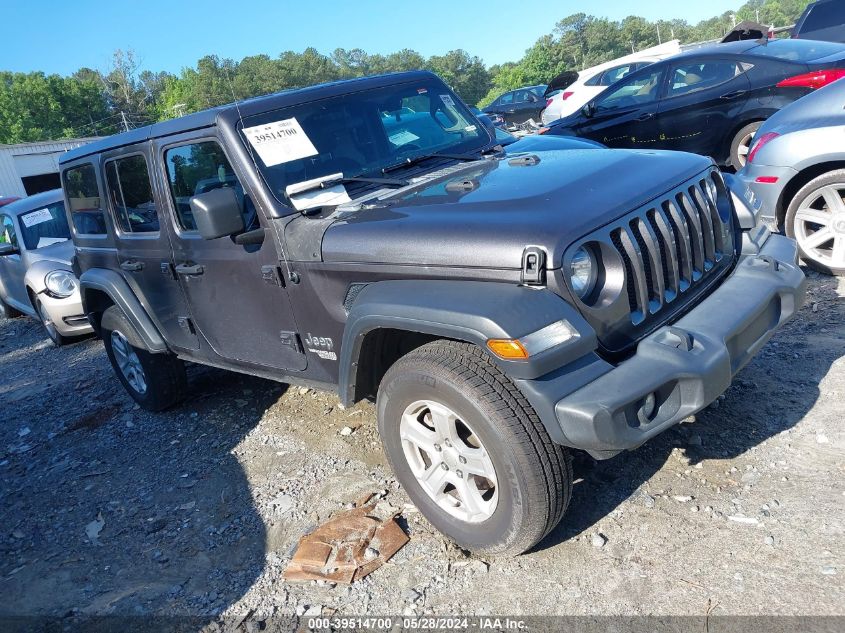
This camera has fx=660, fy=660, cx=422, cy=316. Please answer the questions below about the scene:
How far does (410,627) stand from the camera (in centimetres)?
259

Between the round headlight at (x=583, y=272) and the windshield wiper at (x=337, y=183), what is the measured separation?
118cm

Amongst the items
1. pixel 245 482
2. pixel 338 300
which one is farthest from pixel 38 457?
pixel 338 300

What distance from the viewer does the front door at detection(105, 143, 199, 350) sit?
4.08 m

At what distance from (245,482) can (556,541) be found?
1.95 metres

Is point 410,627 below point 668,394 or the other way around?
below

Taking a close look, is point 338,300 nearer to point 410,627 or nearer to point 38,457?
point 410,627

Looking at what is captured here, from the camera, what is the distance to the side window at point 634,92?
8.45m

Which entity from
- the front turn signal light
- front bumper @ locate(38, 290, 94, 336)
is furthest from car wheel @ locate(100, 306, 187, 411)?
the front turn signal light

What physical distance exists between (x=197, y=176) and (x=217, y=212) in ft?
2.40

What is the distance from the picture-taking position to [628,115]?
858 centimetres

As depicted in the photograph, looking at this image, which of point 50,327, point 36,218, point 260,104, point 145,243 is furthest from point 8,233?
point 260,104

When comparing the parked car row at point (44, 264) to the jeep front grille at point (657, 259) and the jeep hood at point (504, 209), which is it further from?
the jeep front grille at point (657, 259)

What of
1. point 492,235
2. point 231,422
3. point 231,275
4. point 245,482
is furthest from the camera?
A: point 231,422

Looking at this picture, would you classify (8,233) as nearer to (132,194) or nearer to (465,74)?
(132,194)
